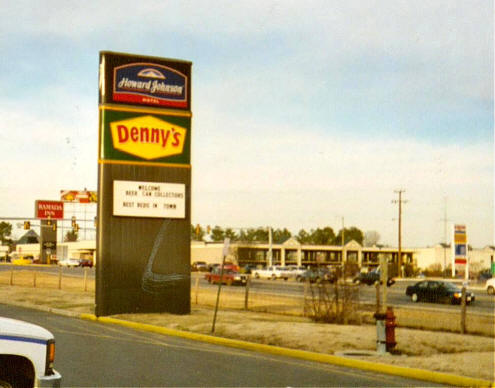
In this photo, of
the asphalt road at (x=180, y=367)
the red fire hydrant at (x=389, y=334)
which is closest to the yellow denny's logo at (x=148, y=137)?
the asphalt road at (x=180, y=367)

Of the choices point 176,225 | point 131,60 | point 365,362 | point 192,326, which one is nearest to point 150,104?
point 131,60

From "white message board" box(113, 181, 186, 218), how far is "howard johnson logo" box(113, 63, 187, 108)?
2.85m

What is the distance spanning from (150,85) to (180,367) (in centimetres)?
1366

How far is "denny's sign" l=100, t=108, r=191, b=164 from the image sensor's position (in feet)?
75.9

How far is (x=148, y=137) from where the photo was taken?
2378cm

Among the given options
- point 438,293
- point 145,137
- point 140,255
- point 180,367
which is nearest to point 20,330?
point 180,367

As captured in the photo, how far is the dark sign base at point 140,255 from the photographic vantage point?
22.9m

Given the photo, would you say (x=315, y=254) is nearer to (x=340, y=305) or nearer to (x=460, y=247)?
(x=460, y=247)

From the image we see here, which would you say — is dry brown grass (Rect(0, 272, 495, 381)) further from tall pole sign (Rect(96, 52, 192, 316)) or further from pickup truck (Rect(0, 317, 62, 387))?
pickup truck (Rect(0, 317, 62, 387))

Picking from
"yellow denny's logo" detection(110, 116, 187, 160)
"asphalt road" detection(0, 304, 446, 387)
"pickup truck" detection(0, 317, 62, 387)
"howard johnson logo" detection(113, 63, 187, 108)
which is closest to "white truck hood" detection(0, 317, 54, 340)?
"pickup truck" detection(0, 317, 62, 387)

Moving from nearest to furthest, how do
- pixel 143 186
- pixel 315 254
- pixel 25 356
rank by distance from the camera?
pixel 25 356 → pixel 143 186 → pixel 315 254

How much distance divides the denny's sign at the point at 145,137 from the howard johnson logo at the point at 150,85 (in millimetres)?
517

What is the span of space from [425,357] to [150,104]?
45.0 feet

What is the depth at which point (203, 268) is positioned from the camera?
3794 inches
